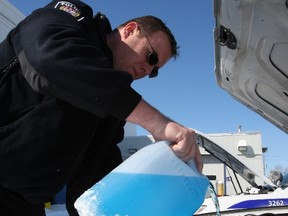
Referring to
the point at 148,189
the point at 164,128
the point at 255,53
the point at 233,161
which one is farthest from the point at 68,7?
the point at 233,161

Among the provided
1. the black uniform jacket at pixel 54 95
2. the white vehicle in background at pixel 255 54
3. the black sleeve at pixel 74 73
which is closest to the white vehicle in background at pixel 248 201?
the white vehicle in background at pixel 255 54

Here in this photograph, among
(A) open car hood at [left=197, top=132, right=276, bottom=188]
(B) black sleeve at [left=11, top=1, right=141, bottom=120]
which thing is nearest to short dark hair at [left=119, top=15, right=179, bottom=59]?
(B) black sleeve at [left=11, top=1, right=141, bottom=120]

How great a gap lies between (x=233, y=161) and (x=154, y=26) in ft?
11.3

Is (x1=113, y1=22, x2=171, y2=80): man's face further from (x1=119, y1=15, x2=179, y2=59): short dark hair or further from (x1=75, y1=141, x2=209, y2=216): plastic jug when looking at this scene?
(x1=75, y1=141, x2=209, y2=216): plastic jug

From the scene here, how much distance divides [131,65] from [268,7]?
27.3 inches

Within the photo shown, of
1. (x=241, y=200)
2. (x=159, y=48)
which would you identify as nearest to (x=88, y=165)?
(x=159, y=48)

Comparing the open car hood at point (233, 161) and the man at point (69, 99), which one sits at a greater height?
the man at point (69, 99)

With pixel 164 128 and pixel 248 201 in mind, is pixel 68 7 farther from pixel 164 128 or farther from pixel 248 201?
pixel 248 201

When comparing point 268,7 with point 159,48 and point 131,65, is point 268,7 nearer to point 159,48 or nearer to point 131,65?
point 159,48

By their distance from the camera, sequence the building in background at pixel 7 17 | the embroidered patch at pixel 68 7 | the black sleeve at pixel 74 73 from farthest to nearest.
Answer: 1. the building in background at pixel 7 17
2. the embroidered patch at pixel 68 7
3. the black sleeve at pixel 74 73

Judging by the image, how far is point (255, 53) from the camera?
2.32 m

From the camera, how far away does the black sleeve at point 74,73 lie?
4.53 ft

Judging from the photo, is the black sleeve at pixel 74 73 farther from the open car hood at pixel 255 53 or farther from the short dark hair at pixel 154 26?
the open car hood at pixel 255 53

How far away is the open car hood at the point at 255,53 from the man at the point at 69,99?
1.20ft
